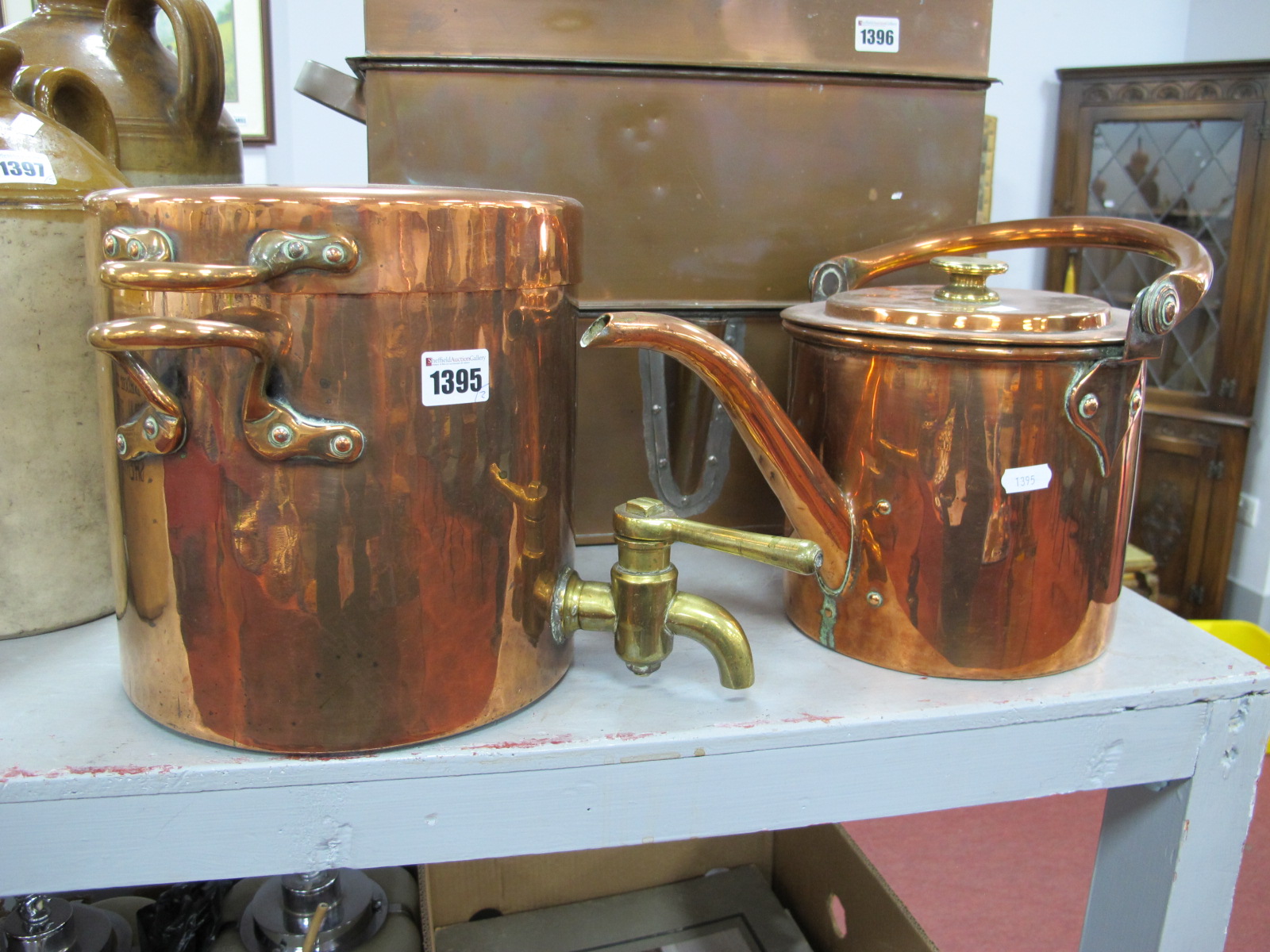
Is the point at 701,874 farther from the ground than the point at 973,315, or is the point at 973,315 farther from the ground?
the point at 973,315

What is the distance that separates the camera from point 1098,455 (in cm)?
59

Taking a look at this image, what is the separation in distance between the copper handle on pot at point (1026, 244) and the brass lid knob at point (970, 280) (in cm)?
9

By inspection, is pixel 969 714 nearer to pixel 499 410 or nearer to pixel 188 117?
pixel 499 410

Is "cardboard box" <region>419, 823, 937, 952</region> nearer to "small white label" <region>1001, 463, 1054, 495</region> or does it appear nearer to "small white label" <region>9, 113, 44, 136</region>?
"small white label" <region>1001, 463, 1054, 495</region>

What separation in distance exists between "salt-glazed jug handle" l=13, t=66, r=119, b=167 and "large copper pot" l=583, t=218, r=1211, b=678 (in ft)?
1.38

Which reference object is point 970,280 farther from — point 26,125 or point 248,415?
point 26,125

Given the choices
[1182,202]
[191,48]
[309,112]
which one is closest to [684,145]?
[191,48]

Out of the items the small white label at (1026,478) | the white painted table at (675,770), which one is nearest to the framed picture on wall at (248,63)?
the white painted table at (675,770)

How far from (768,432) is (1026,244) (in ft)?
1.02

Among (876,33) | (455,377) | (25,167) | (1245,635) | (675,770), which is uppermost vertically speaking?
(876,33)

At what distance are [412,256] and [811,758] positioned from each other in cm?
36

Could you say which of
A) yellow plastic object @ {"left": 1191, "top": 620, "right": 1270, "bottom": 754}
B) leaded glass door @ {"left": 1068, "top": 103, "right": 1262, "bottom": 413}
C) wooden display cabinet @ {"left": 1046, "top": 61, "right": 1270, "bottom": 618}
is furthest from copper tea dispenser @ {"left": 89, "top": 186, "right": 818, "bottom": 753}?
wooden display cabinet @ {"left": 1046, "top": 61, "right": 1270, "bottom": 618}

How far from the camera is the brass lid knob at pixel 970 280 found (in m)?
0.61

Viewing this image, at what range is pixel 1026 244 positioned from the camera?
0.76m
